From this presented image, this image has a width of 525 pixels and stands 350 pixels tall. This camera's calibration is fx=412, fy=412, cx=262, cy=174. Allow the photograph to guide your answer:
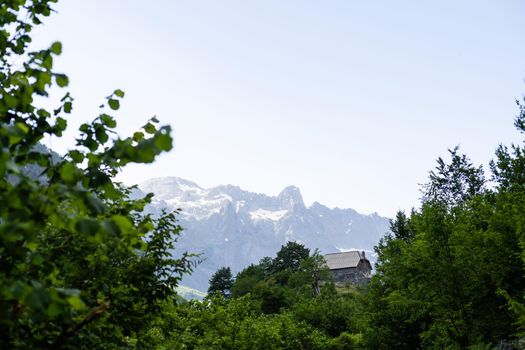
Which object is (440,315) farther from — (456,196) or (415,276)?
(456,196)

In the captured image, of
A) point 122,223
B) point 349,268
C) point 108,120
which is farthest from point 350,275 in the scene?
point 122,223

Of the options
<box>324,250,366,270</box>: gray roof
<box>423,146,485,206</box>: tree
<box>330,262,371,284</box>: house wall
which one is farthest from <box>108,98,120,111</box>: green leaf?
<box>324,250,366,270</box>: gray roof

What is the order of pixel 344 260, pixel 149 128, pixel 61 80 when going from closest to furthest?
1. pixel 61 80
2. pixel 149 128
3. pixel 344 260

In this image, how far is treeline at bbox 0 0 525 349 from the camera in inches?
107

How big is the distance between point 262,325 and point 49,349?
23938mm

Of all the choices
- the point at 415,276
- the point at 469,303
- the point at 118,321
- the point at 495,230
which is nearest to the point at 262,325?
the point at 415,276

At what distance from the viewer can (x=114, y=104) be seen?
4281 millimetres

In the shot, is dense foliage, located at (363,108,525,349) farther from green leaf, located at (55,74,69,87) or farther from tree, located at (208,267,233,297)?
tree, located at (208,267,233,297)

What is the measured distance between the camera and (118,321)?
5.68m

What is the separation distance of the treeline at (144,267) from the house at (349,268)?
261 ft

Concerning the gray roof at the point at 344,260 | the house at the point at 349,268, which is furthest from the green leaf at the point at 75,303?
the gray roof at the point at 344,260

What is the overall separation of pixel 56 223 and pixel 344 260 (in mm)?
144328

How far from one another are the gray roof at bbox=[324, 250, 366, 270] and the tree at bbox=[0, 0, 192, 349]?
444ft

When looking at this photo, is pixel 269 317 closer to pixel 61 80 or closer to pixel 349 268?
pixel 61 80
